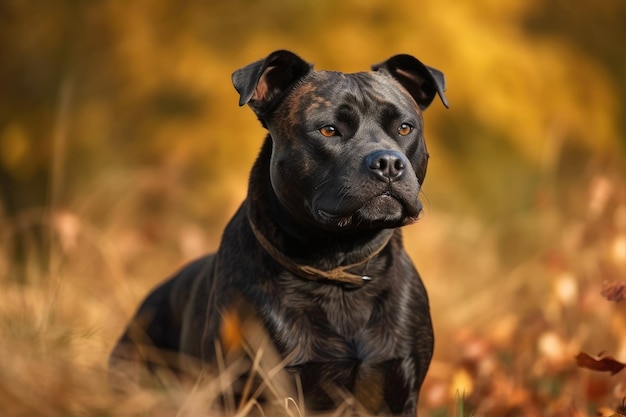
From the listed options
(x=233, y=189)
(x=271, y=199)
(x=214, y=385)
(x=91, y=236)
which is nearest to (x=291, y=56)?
(x=271, y=199)

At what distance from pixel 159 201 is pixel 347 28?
2.46m

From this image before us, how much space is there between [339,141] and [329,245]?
45 cm

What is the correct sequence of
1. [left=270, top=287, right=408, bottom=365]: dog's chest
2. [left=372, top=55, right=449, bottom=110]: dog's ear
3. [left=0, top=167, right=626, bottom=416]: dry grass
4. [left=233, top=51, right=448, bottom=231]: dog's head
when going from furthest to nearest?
[left=372, top=55, right=449, bottom=110]: dog's ear → [left=270, top=287, right=408, bottom=365]: dog's chest → [left=233, top=51, right=448, bottom=231]: dog's head → [left=0, top=167, right=626, bottom=416]: dry grass

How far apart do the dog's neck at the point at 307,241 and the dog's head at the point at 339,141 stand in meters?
0.08

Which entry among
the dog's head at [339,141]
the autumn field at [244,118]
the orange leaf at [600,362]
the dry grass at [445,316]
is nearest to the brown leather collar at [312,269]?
the dog's head at [339,141]

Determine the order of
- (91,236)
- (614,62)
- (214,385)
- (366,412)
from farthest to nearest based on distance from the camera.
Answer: (614,62), (91,236), (366,412), (214,385)

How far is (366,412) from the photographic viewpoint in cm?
402

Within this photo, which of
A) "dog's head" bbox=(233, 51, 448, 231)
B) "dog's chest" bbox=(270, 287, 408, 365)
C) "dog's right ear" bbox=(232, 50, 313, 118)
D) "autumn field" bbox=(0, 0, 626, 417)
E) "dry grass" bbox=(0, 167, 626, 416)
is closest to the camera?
"dry grass" bbox=(0, 167, 626, 416)

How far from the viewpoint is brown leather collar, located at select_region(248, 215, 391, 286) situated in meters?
4.09

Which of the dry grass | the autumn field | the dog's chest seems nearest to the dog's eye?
the dog's chest

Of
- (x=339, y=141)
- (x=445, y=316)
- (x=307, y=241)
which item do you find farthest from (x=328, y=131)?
(x=445, y=316)

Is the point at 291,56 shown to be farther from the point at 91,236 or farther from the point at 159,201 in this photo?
the point at 159,201

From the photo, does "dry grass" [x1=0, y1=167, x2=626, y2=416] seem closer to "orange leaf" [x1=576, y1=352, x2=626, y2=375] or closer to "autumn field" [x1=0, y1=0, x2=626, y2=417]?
"autumn field" [x1=0, y1=0, x2=626, y2=417]

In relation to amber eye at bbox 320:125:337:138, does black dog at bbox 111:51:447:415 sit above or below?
below
